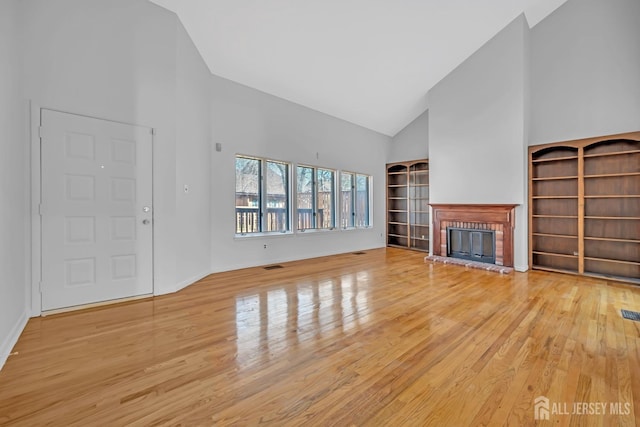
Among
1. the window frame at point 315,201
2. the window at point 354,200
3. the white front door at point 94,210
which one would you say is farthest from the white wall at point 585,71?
the white front door at point 94,210

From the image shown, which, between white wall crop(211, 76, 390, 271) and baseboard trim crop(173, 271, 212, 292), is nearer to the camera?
baseboard trim crop(173, 271, 212, 292)

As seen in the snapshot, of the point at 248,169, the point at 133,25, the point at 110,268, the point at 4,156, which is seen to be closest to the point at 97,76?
the point at 133,25

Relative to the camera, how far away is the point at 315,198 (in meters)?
6.29

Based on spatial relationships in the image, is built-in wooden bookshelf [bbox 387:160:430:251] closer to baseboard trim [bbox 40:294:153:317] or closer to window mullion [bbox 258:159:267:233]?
window mullion [bbox 258:159:267:233]

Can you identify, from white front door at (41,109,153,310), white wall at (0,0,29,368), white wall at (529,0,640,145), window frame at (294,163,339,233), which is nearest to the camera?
white wall at (0,0,29,368)

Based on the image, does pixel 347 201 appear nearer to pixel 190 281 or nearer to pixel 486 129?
pixel 486 129

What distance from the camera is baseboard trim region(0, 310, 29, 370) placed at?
79.0 inches

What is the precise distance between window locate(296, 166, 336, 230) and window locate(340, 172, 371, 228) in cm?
34

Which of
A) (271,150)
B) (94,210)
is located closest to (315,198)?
(271,150)

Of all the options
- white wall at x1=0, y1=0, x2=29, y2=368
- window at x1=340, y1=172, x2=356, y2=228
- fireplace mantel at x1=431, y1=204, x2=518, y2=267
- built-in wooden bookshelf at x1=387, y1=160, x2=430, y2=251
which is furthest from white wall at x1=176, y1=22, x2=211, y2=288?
built-in wooden bookshelf at x1=387, y1=160, x2=430, y2=251

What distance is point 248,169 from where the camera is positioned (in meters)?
5.18

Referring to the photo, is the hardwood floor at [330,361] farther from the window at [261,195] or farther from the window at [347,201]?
the window at [347,201]

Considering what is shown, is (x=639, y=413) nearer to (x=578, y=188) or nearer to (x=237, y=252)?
(x=578, y=188)

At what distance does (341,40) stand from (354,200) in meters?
3.66
